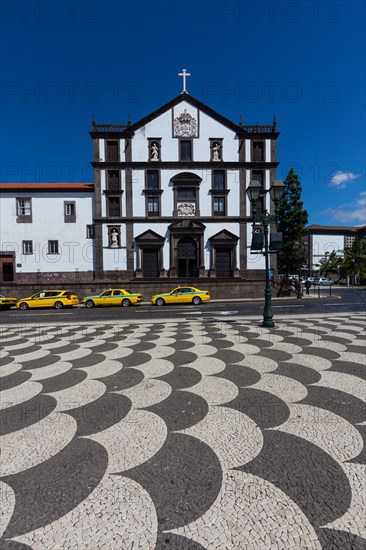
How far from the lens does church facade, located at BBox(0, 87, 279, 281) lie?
88.6 ft

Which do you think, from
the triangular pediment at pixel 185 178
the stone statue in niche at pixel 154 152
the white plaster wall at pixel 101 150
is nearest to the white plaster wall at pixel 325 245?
the triangular pediment at pixel 185 178

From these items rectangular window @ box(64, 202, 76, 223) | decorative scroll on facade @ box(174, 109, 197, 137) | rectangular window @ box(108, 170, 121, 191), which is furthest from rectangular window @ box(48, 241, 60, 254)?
decorative scroll on facade @ box(174, 109, 197, 137)

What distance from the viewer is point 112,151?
89.4ft

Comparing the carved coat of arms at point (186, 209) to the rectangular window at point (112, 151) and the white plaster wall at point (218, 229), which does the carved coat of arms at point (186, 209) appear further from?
the rectangular window at point (112, 151)

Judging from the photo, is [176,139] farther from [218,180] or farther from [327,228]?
[327,228]

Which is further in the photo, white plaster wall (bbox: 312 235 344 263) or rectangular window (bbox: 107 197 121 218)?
white plaster wall (bbox: 312 235 344 263)

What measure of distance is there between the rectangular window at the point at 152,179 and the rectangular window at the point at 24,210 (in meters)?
13.5

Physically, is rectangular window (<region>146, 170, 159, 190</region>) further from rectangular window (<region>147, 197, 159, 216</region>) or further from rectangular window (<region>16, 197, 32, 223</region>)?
rectangular window (<region>16, 197, 32, 223</region>)

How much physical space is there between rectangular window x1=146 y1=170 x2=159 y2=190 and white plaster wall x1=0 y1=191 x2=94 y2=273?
687 centimetres

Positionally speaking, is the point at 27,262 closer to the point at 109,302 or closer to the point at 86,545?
the point at 109,302

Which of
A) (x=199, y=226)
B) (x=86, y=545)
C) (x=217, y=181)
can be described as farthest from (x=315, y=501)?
(x=217, y=181)

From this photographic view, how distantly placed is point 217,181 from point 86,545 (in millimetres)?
29198

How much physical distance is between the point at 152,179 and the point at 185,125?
7179 millimetres

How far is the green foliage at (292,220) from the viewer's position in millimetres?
28922
